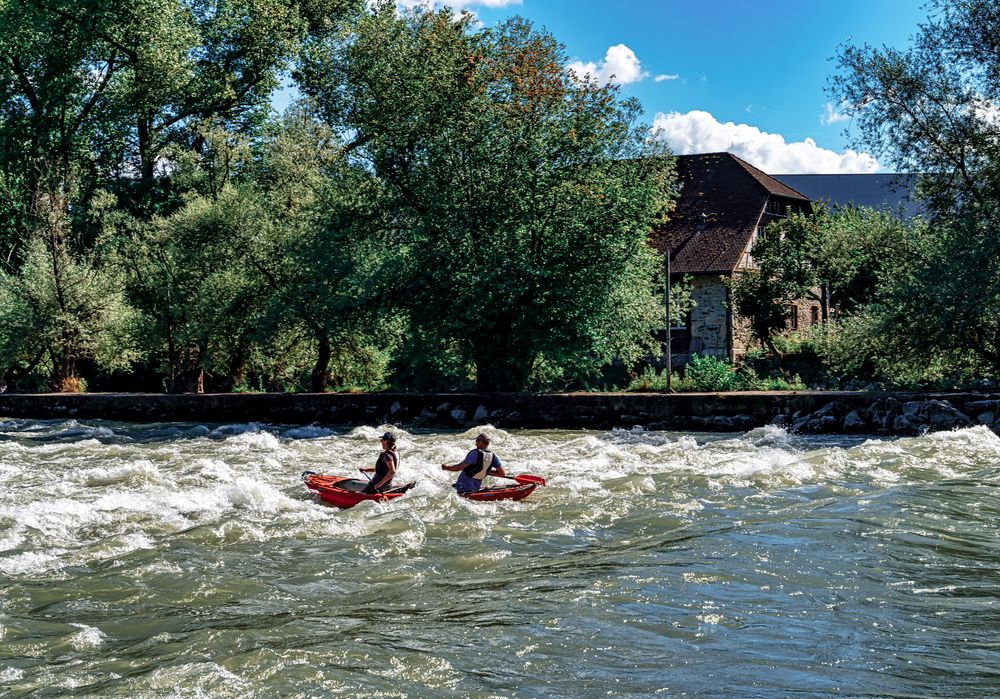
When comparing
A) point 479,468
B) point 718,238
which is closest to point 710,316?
point 718,238

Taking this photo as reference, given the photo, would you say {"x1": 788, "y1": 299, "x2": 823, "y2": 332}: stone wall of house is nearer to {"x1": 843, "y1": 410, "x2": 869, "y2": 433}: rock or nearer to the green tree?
the green tree

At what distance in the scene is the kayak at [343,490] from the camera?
13398mm

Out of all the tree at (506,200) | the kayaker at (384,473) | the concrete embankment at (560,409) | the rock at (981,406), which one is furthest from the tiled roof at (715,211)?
the kayaker at (384,473)

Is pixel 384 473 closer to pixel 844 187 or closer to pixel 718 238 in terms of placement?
pixel 718 238

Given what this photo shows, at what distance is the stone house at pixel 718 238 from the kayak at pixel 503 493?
2441 centimetres

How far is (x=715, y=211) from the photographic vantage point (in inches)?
1623

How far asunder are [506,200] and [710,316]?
48.7 ft

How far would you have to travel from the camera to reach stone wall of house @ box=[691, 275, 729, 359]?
38656mm

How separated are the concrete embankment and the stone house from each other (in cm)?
1413

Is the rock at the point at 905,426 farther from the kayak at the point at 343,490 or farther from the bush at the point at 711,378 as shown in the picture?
the kayak at the point at 343,490

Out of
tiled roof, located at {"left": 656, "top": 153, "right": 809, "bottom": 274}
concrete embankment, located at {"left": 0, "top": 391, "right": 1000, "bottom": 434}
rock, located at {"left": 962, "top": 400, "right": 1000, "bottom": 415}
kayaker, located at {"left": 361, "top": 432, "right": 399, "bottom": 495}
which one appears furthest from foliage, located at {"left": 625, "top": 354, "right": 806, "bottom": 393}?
kayaker, located at {"left": 361, "top": 432, "right": 399, "bottom": 495}

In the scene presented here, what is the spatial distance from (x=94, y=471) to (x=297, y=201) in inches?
637

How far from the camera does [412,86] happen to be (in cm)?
2742

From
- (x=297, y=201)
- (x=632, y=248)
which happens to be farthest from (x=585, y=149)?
(x=297, y=201)
